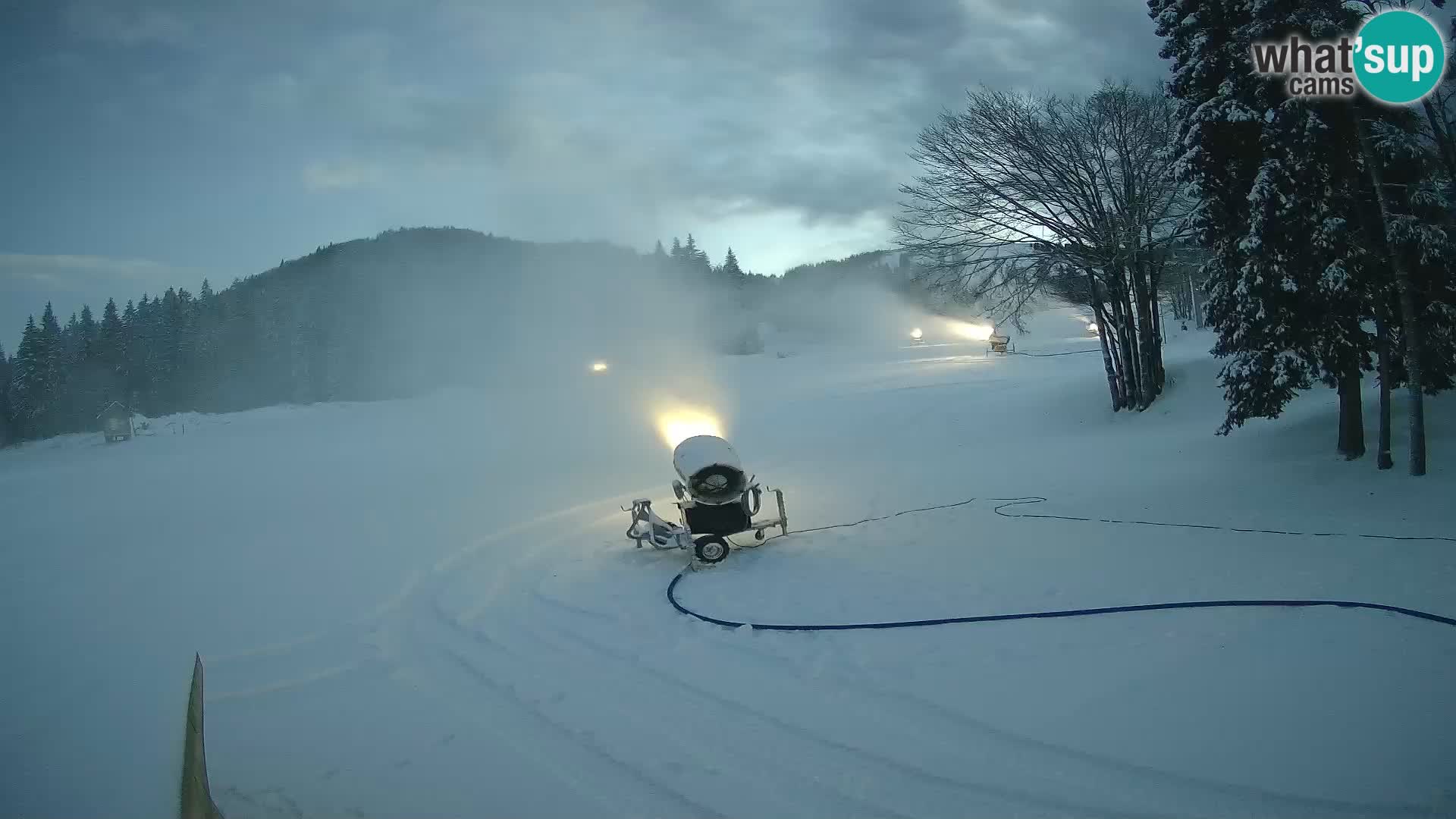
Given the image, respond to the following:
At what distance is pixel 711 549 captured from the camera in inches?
367

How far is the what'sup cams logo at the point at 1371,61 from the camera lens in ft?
28.0

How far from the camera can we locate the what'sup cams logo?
8539 millimetres

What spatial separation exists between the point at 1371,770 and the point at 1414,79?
9697mm

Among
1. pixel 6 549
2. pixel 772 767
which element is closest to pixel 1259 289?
pixel 772 767

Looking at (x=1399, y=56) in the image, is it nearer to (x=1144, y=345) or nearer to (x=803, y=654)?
(x=1144, y=345)

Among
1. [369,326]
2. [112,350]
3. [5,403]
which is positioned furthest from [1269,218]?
[112,350]

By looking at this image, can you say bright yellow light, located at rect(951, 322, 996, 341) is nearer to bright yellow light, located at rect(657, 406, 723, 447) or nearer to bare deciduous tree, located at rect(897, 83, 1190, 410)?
bright yellow light, located at rect(657, 406, 723, 447)

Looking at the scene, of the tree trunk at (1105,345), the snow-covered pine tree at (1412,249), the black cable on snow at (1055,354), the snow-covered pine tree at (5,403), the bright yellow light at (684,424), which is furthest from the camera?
the black cable on snow at (1055,354)

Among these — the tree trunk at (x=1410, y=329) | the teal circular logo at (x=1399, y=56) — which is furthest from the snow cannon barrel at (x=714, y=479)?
the teal circular logo at (x=1399, y=56)

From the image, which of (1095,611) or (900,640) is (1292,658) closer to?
(1095,611)

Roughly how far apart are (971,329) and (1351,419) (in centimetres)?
6895

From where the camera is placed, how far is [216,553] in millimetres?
12352

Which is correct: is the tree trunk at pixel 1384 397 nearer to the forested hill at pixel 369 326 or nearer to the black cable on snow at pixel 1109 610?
the black cable on snow at pixel 1109 610

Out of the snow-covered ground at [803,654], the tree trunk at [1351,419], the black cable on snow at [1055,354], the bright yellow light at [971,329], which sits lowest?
the snow-covered ground at [803,654]
